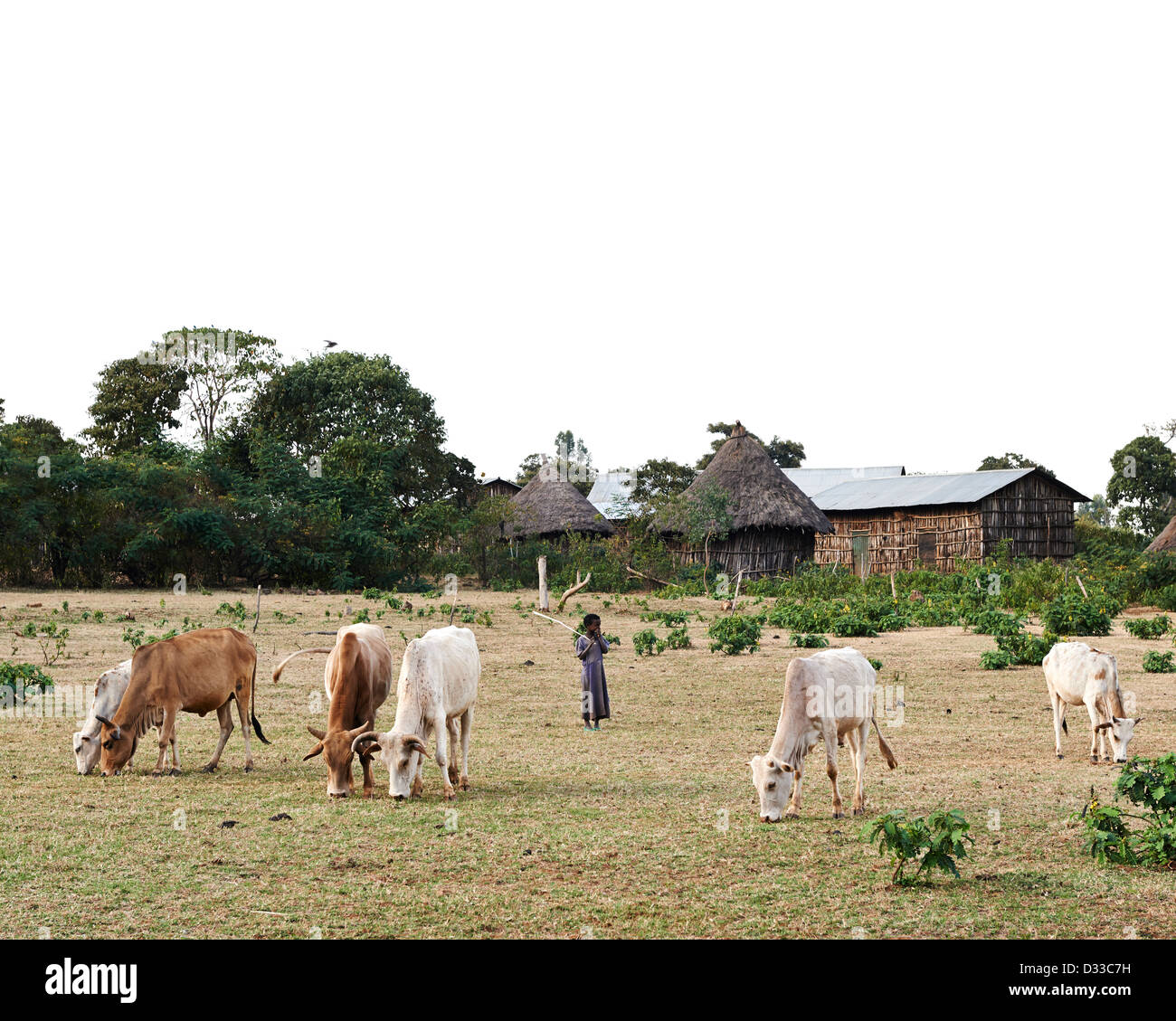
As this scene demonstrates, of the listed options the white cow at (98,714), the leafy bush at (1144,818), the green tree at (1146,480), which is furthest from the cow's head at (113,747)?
the green tree at (1146,480)

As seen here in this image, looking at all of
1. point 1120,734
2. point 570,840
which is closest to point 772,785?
point 570,840

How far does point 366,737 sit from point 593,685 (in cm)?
470

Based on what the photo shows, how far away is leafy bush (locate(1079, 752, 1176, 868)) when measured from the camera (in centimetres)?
770

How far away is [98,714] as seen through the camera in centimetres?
1106

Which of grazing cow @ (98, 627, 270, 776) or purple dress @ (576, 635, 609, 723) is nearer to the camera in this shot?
grazing cow @ (98, 627, 270, 776)

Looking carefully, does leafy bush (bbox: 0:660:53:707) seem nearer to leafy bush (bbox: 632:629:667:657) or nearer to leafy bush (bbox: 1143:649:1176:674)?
leafy bush (bbox: 632:629:667:657)

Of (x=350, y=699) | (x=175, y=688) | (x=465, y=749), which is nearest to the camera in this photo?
(x=350, y=699)

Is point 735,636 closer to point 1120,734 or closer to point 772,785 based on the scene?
point 1120,734

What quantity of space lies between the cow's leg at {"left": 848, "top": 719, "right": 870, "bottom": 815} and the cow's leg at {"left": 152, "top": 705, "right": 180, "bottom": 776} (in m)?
6.04

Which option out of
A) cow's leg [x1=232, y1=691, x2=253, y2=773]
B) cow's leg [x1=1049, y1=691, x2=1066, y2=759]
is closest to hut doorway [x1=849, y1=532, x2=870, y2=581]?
cow's leg [x1=1049, y1=691, x2=1066, y2=759]

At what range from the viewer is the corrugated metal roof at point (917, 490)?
47.3m
